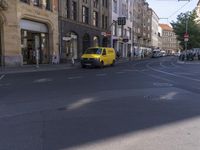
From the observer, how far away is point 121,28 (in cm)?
7388

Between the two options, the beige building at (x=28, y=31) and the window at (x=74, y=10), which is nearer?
the beige building at (x=28, y=31)

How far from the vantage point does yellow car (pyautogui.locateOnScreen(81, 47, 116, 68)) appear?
33750 millimetres

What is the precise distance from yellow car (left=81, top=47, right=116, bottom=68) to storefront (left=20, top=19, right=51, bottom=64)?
4.34 meters

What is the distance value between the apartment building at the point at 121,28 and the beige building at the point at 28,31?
20.7m

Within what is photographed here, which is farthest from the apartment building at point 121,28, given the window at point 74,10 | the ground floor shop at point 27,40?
the ground floor shop at point 27,40

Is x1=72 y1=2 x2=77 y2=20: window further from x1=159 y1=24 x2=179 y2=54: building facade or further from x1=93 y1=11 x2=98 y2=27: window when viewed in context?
x1=159 y1=24 x2=179 y2=54: building facade

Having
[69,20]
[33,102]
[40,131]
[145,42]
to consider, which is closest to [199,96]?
[33,102]

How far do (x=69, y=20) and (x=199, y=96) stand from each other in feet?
106

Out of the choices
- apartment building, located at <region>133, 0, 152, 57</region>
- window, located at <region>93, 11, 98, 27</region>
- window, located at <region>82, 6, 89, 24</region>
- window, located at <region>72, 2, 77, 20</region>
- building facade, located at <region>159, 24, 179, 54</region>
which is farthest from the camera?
building facade, located at <region>159, 24, 179, 54</region>

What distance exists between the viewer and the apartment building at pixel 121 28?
66.8 meters

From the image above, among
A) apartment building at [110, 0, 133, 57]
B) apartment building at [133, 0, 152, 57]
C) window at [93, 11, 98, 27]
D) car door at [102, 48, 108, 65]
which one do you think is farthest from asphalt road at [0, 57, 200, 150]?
apartment building at [133, 0, 152, 57]

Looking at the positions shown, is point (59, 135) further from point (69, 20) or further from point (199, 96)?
point (69, 20)

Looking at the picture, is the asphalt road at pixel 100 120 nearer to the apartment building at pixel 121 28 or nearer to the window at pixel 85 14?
the window at pixel 85 14

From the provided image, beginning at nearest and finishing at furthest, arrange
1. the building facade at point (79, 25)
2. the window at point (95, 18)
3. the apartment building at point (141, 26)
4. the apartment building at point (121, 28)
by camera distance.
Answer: the building facade at point (79, 25)
the window at point (95, 18)
the apartment building at point (121, 28)
the apartment building at point (141, 26)
